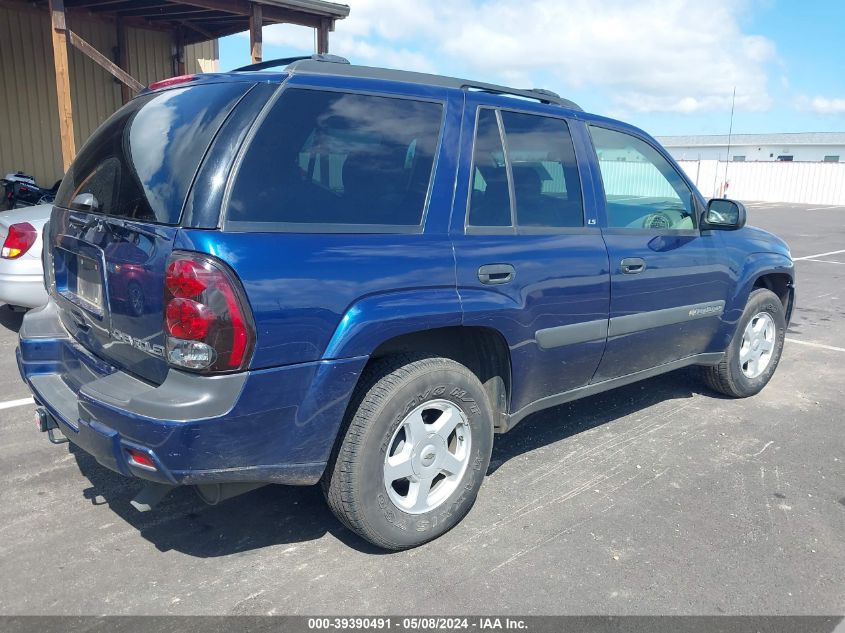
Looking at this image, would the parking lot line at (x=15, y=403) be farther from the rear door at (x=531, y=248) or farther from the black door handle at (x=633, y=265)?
the black door handle at (x=633, y=265)

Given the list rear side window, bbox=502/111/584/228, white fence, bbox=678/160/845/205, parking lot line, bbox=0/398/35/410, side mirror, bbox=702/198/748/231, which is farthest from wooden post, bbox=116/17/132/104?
white fence, bbox=678/160/845/205

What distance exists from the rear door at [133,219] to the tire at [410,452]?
797 millimetres

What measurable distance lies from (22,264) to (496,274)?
459 centimetres

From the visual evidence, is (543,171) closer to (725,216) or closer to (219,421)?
(725,216)

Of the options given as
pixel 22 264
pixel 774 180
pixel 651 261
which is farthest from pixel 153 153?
pixel 774 180

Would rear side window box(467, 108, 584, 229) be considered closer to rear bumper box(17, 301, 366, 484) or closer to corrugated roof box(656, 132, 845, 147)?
rear bumper box(17, 301, 366, 484)

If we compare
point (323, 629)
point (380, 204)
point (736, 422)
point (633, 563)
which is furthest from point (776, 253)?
point (323, 629)

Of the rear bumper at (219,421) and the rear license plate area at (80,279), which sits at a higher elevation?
the rear license plate area at (80,279)

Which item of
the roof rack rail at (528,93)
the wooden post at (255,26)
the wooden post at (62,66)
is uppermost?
the wooden post at (255,26)

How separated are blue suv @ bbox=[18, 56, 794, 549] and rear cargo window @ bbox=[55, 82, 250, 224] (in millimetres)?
13

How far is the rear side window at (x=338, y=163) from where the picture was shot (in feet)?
8.32

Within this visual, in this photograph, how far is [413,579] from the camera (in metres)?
2.84

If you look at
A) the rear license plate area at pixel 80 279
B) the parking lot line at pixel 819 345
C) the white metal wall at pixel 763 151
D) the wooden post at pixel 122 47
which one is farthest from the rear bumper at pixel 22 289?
the white metal wall at pixel 763 151

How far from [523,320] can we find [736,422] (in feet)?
7.45
